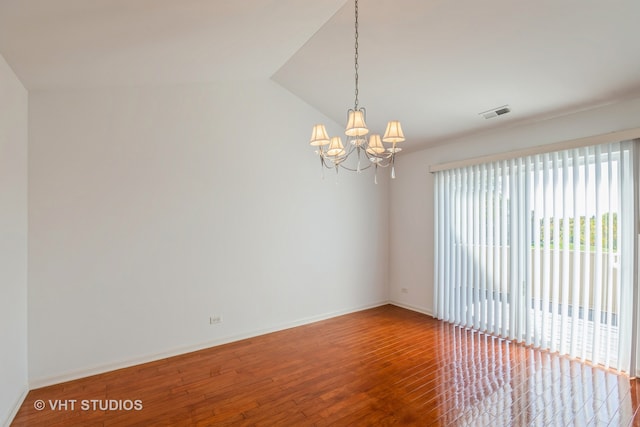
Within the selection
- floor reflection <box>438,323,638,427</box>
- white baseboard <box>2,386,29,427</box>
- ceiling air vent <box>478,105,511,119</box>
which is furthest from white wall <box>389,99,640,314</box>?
white baseboard <box>2,386,29,427</box>

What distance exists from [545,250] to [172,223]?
414cm

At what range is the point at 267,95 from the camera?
14.0 feet

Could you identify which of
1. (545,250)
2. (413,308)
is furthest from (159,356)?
(545,250)

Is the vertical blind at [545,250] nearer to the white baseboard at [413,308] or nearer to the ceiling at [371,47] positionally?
the white baseboard at [413,308]

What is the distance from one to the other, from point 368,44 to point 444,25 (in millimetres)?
722

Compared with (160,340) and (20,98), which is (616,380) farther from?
(20,98)

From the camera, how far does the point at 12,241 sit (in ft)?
8.09

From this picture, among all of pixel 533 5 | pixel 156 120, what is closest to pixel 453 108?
pixel 533 5

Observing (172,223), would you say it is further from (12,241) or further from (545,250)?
(545,250)

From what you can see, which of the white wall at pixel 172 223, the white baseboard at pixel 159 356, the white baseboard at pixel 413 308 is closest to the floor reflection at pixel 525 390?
the white baseboard at pixel 413 308

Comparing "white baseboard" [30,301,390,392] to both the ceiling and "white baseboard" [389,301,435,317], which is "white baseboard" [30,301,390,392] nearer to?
"white baseboard" [389,301,435,317]

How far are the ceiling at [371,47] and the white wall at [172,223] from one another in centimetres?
36

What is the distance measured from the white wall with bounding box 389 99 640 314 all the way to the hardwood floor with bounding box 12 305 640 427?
141 cm

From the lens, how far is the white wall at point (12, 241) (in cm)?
228
